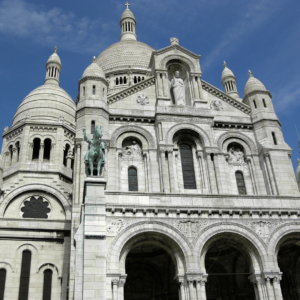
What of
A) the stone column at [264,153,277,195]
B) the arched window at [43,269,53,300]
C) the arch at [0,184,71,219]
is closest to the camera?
the arched window at [43,269,53,300]

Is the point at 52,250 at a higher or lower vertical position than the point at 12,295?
higher

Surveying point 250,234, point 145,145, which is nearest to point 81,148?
point 145,145

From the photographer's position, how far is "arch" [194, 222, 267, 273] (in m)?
20.4

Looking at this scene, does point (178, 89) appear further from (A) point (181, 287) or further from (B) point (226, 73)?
(B) point (226, 73)

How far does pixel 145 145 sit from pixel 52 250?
974cm

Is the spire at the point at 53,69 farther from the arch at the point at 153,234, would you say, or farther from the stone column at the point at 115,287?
the stone column at the point at 115,287

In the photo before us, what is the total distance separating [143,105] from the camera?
3069 centimetres

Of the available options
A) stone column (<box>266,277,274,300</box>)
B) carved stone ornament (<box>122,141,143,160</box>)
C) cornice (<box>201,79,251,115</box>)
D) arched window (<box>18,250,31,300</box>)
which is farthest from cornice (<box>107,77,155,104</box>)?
stone column (<box>266,277,274,300</box>)

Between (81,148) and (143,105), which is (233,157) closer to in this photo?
(143,105)

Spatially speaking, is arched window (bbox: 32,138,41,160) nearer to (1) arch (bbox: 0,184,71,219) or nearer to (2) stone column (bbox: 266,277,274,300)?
(1) arch (bbox: 0,184,71,219)

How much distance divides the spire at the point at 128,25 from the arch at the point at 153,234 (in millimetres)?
47324

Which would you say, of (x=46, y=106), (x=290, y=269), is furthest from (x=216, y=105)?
(x=46, y=106)

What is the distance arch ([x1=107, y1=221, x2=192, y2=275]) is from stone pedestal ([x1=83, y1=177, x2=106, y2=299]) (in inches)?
29.7

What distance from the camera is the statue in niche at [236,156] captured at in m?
29.7
